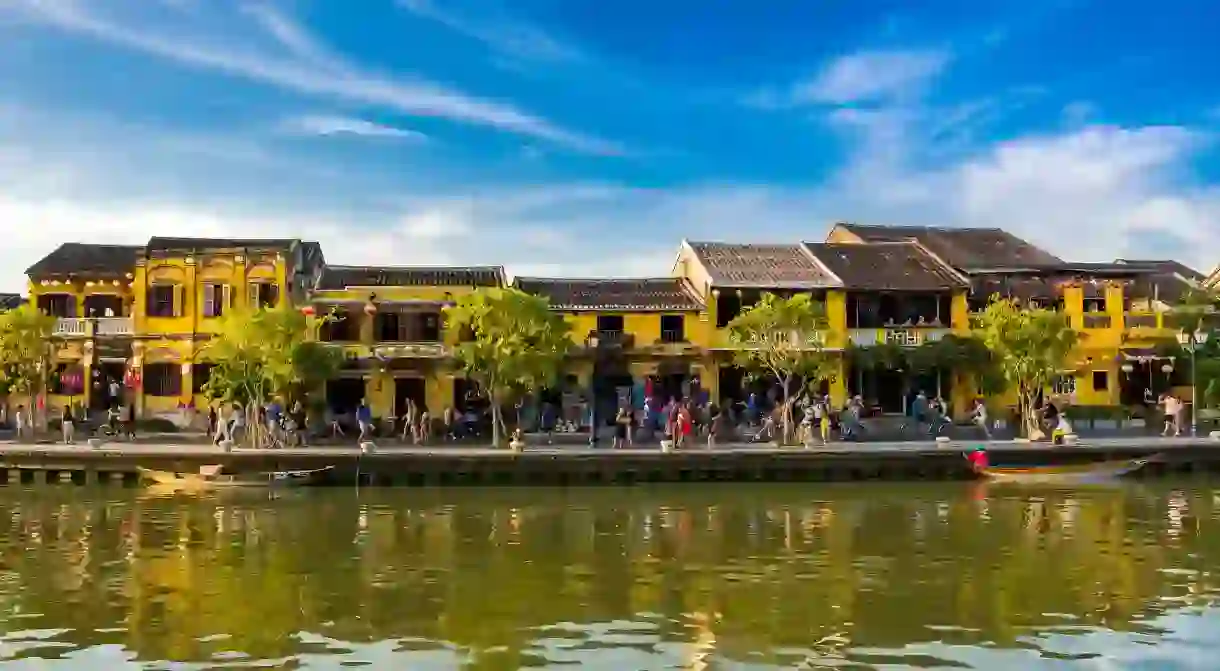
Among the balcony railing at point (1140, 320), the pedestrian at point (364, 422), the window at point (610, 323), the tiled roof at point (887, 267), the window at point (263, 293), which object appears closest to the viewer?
the pedestrian at point (364, 422)

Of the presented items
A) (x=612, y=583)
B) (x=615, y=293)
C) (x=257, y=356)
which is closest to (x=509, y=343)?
(x=257, y=356)

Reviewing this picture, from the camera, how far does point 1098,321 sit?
47312 mm

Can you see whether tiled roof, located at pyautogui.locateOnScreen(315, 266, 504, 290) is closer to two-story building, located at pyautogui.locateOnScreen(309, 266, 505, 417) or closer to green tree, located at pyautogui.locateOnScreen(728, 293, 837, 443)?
two-story building, located at pyautogui.locateOnScreen(309, 266, 505, 417)

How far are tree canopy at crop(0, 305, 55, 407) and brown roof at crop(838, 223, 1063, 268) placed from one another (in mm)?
33272

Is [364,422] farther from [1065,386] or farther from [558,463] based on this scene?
[1065,386]

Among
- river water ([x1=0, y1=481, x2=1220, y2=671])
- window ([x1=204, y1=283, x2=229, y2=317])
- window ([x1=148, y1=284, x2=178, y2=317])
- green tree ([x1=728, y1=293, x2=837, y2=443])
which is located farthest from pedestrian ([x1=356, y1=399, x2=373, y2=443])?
green tree ([x1=728, y1=293, x2=837, y2=443])

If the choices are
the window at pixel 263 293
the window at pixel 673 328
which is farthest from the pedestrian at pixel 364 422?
the window at pixel 673 328

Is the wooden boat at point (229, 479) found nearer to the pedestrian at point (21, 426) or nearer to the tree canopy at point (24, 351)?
the pedestrian at point (21, 426)

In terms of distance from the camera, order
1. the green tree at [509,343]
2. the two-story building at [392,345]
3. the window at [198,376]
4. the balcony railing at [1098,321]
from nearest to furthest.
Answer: the green tree at [509,343]
the two-story building at [392,345]
the window at [198,376]
the balcony railing at [1098,321]

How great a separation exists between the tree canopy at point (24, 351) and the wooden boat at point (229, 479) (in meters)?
10.6

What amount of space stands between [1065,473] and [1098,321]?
1689 cm

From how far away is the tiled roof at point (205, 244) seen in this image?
44.8m

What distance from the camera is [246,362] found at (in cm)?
3584

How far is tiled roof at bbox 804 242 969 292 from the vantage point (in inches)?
1816
